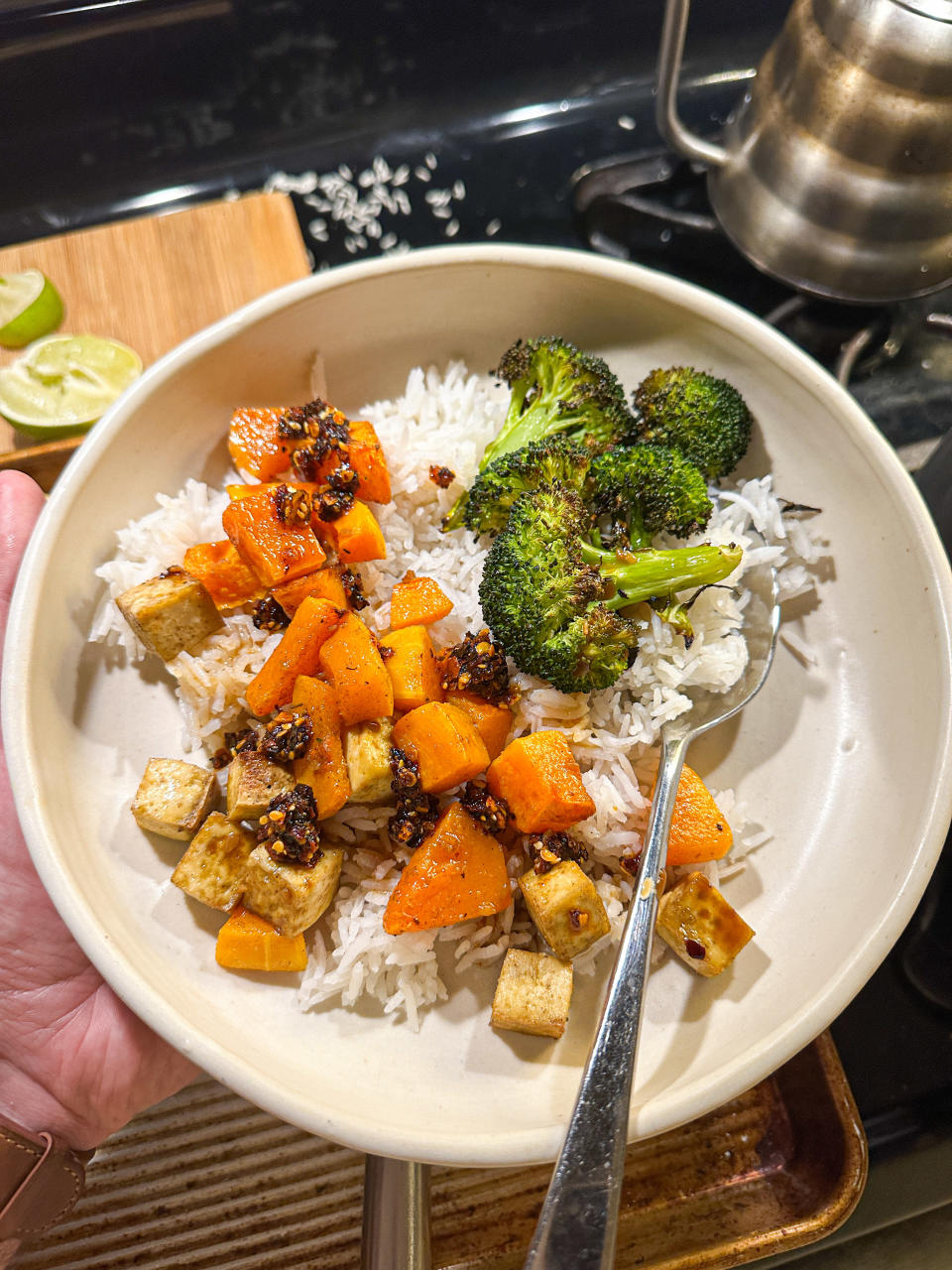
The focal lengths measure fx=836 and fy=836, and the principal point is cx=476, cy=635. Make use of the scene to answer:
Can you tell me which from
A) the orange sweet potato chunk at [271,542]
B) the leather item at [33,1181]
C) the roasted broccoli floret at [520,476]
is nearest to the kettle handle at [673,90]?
the roasted broccoli floret at [520,476]

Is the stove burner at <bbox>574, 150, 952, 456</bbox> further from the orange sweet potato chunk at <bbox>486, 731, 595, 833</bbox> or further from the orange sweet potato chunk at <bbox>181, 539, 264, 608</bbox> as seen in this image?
the orange sweet potato chunk at <bbox>181, 539, 264, 608</bbox>

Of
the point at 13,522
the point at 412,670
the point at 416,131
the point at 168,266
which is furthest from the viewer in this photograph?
the point at 416,131

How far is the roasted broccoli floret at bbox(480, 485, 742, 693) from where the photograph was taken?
1.61 meters

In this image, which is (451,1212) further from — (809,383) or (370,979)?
(809,383)

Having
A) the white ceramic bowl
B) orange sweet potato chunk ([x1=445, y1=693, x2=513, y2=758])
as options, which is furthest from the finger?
orange sweet potato chunk ([x1=445, y1=693, x2=513, y2=758])

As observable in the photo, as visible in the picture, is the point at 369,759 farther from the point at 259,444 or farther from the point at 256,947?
the point at 259,444

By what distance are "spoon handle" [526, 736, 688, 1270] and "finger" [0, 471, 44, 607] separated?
1.60 m

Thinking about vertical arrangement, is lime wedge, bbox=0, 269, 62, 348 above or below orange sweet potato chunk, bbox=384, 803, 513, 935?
above

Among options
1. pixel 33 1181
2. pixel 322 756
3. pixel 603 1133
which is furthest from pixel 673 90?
pixel 33 1181

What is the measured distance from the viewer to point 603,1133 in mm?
1353

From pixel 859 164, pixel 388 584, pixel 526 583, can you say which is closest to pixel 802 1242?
pixel 526 583

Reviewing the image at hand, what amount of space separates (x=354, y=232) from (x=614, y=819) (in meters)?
2.20

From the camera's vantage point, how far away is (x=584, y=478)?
5.86ft

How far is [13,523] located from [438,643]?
1.09m
